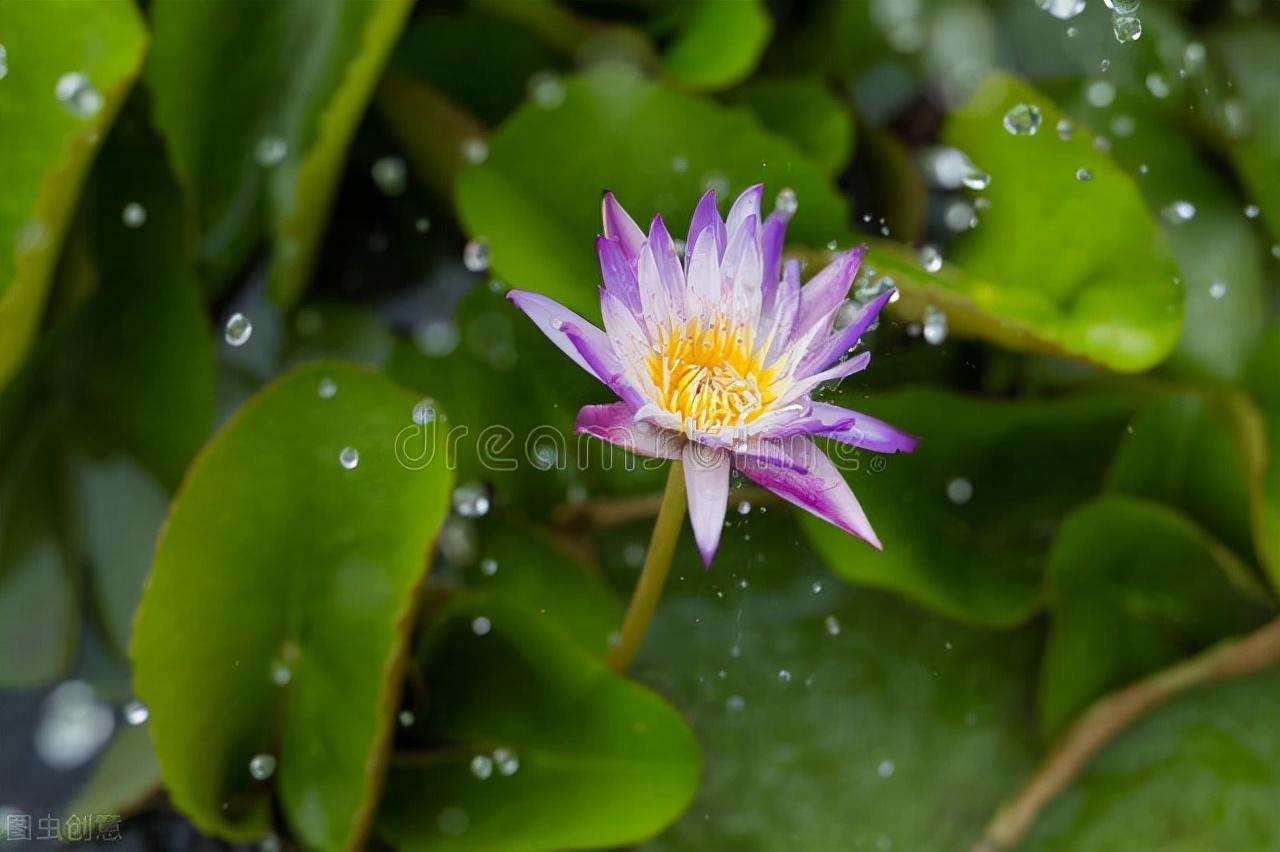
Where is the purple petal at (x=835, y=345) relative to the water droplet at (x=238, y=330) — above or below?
above

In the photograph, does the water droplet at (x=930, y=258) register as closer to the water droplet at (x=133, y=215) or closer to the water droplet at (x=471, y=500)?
the water droplet at (x=471, y=500)

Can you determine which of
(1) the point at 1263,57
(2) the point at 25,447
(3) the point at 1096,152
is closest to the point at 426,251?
(2) the point at 25,447

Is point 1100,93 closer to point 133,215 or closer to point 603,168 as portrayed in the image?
point 603,168

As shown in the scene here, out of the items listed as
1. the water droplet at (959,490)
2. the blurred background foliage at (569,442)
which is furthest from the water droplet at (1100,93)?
the water droplet at (959,490)

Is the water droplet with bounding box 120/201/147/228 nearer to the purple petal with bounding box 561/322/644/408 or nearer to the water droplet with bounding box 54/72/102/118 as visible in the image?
the water droplet with bounding box 54/72/102/118

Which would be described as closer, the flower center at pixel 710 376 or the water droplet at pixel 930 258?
the flower center at pixel 710 376

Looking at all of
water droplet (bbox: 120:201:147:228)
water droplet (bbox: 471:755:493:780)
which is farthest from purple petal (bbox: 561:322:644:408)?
water droplet (bbox: 120:201:147:228)
